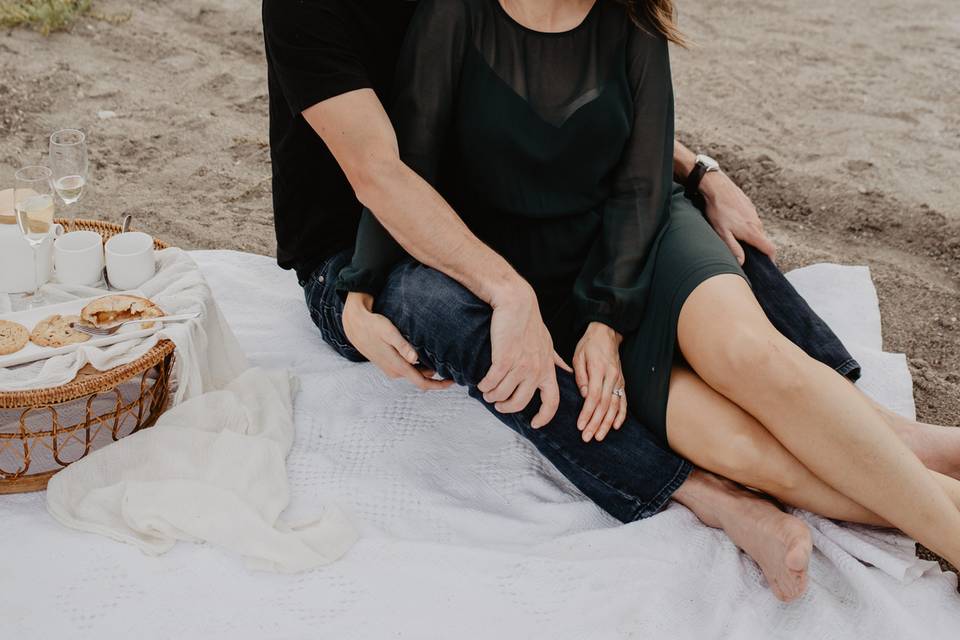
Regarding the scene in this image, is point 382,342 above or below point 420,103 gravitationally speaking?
below

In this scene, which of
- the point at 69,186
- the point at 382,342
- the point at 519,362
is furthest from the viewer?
the point at 69,186

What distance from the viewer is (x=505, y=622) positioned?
1.91 meters

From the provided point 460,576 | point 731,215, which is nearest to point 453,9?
point 731,215

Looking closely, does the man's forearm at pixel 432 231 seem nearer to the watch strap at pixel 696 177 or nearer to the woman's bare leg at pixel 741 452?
the woman's bare leg at pixel 741 452

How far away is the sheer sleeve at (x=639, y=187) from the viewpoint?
2260 millimetres

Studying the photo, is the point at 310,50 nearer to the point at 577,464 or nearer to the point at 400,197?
the point at 400,197

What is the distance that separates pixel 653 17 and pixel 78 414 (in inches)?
61.3

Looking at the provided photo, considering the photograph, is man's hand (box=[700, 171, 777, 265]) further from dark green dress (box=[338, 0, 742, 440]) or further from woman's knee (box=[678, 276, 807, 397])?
woman's knee (box=[678, 276, 807, 397])

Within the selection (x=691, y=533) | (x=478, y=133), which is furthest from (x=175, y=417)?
(x=691, y=533)

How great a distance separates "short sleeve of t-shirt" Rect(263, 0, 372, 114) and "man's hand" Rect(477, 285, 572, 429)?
56 cm

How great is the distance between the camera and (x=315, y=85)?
2084 mm

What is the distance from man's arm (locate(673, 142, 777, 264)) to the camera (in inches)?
95.4

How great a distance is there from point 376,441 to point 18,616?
821 mm

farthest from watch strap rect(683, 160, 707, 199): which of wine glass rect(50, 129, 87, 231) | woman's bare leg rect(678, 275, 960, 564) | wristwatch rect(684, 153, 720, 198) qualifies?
wine glass rect(50, 129, 87, 231)
